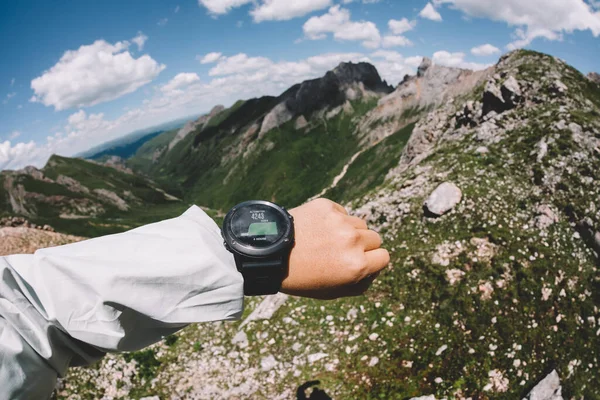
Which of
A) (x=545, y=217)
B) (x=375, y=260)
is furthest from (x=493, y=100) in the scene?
(x=375, y=260)

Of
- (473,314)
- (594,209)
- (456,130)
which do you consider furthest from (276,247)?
(456,130)

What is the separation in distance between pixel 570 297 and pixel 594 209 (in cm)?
460

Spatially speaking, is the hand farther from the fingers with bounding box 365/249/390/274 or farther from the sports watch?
the sports watch

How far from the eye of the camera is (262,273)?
10.5 ft

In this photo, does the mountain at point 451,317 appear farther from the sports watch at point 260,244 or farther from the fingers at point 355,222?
the sports watch at point 260,244

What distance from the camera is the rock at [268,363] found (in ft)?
30.8

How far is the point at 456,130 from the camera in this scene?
84.6 feet

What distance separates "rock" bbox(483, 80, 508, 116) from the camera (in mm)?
24562

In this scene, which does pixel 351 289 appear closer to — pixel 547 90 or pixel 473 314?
pixel 473 314

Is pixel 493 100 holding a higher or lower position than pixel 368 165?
lower

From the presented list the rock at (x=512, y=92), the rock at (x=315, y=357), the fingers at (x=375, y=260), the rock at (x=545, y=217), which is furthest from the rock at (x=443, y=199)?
the rock at (x=512, y=92)

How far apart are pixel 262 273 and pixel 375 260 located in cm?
123

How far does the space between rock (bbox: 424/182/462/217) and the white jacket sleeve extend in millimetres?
12102

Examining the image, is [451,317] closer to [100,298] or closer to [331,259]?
[331,259]
